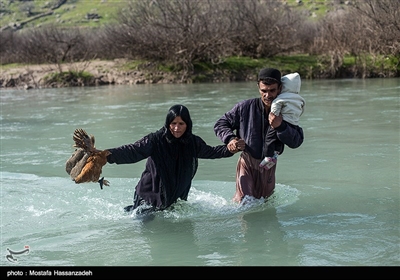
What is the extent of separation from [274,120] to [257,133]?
17.6 inches

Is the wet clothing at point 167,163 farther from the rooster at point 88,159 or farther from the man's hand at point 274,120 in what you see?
the man's hand at point 274,120

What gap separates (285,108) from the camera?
540 cm

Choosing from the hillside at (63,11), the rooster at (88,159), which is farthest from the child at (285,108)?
the hillside at (63,11)

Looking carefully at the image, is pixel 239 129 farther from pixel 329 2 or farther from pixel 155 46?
pixel 329 2

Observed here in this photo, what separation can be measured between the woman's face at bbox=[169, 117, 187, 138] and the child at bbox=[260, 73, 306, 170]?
808mm

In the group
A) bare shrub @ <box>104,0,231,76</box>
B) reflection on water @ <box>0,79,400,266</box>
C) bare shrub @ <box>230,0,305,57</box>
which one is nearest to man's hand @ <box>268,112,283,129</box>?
reflection on water @ <box>0,79,400,266</box>

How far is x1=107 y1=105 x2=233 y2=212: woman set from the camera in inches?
212

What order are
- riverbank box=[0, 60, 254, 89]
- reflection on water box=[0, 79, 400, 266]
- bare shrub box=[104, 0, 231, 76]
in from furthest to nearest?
bare shrub box=[104, 0, 231, 76] → riverbank box=[0, 60, 254, 89] → reflection on water box=[0, 79, 400, 266]

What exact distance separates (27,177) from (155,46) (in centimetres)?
2189

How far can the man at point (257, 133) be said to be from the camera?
542cm

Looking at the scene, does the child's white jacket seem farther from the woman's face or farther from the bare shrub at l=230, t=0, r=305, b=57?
the bare shrub at l=230, t=0, r=305, b=57

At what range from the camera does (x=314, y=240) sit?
17.1ft

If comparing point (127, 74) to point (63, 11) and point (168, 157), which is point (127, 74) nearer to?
point (168, 157)

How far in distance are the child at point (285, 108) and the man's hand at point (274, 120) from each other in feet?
0.11
